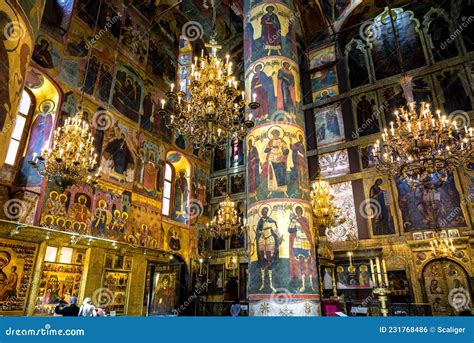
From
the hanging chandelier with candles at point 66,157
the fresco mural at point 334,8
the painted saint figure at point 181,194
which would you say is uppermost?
the fresco mural at point 334,8

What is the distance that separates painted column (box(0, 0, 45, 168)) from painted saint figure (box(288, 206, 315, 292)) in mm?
3809

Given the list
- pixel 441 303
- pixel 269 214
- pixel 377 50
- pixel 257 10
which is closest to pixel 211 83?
pixel 257 10

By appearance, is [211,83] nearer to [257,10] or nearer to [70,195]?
[257,10]

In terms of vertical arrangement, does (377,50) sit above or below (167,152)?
above

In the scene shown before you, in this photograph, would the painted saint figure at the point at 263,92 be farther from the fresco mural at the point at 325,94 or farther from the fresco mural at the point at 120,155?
the fresco mural at the point at 325,94

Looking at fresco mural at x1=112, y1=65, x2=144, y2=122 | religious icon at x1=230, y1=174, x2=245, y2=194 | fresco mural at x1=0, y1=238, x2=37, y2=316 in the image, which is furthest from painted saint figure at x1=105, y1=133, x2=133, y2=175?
religious icon at x1=230, y1=174, x2=245, y2=194

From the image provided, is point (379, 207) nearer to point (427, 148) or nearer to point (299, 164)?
point (427, 148)

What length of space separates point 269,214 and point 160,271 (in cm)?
878

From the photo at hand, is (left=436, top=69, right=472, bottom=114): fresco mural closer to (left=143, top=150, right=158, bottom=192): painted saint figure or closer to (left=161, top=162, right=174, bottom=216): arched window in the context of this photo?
(left=143, top=150, right=158, bottom=192): painted saint figure

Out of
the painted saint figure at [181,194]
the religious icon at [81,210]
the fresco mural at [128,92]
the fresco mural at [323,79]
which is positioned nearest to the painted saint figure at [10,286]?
the religious icon at [81,210]

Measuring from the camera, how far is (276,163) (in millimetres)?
5172

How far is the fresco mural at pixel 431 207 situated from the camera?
11094 millimetres

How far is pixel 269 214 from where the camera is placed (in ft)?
16.1

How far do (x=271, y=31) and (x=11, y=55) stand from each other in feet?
16.2
